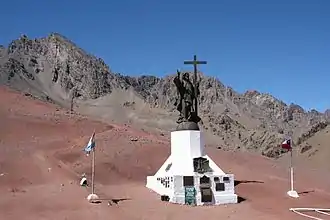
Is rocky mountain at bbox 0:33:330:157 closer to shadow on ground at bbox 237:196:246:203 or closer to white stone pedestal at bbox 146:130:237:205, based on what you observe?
shadow on ground at bbox 237:196:246:203

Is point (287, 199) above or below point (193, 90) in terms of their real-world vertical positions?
below

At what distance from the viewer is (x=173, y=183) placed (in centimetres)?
3119

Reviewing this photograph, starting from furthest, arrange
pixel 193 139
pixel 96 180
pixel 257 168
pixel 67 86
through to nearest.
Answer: pixel 67 86, pixel 257 168, pixel 96 180, pixel 193 139

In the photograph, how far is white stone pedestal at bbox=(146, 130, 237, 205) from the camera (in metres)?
31.1

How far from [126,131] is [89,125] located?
14.8 ft

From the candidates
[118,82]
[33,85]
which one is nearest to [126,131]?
[33,85]

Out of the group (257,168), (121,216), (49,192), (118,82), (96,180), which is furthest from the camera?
(118,82)

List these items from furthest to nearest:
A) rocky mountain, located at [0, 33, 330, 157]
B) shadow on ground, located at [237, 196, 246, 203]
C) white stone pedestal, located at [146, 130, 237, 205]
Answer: rocky mountain, located at [0, 33, 330, 157], shadow on ground, located at [237, 196, 246, 203], white stone pedestal, located at [146, 130, 237, 205]

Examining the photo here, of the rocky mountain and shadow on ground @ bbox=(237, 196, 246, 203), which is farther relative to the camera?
the rocky mountain

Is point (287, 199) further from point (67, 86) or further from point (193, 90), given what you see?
point (67, 86)

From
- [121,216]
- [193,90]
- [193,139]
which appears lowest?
[121,216]

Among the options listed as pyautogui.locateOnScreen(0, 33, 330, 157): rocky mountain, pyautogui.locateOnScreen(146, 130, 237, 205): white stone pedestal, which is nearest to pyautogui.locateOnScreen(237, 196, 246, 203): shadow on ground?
pyautogui.locateOnScreen(146, 130, 237, 205): white stone pedestal

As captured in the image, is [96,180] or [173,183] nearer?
[173,183]

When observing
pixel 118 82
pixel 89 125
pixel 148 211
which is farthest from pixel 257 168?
pixel 118 82
